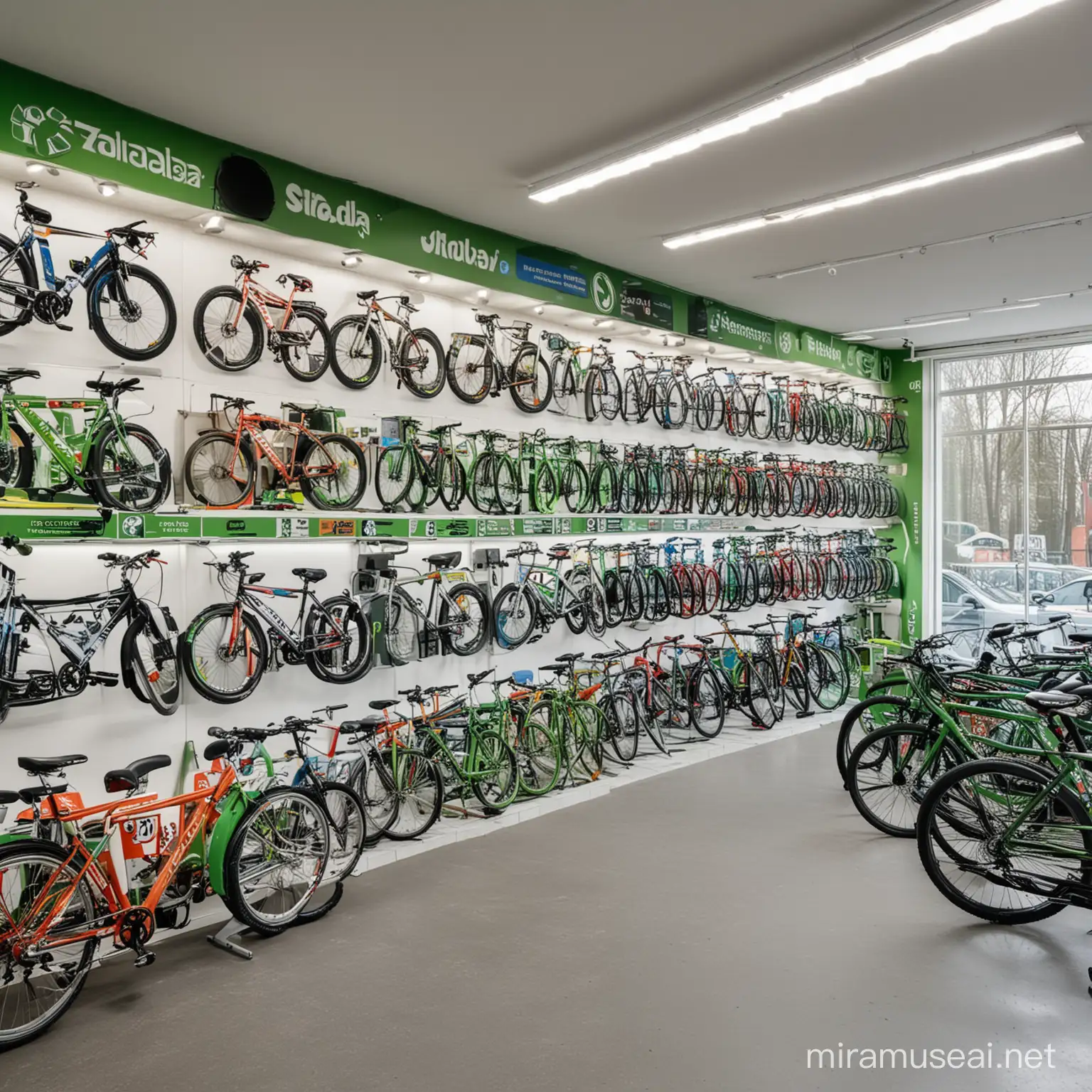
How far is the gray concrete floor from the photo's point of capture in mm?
3131

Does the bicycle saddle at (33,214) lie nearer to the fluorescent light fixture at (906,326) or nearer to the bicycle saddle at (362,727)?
the bicycle saddle at (362,727)

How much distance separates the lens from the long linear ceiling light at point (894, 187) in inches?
199

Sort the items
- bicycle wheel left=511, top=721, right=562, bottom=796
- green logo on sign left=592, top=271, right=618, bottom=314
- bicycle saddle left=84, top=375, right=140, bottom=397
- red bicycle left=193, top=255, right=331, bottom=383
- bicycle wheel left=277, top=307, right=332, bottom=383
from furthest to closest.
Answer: green logo on sign left=592, top=271, right=618, bottom=314, bicycle wheel left=511, top=721, right=562, bottom=796, bicycle wheel left=277, top=307, right=332, bottom=383, red bicycle left=193, top=255, right=331, bottom=383, bicycle saddle left=84, top=375, right=140, bottom=397

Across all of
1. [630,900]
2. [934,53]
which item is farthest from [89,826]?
[934,53]

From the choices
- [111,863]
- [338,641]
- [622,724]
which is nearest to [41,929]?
[111,863]

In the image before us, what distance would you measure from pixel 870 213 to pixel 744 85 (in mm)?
2372

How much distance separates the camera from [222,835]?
406 cm

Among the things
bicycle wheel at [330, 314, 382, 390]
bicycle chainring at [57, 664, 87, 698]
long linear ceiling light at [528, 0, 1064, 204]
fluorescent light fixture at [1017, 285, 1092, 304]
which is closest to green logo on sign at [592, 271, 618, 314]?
long linear ceiling light at [528, 0, 1064, 204]

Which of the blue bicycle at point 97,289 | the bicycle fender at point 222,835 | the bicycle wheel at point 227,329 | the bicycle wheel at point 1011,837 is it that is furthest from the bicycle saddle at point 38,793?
the bicycle wheel at point 1011,837

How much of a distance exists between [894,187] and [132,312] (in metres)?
4.74

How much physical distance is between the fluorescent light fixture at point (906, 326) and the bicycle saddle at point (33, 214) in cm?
872

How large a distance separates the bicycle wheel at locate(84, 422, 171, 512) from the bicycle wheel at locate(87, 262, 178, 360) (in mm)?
488

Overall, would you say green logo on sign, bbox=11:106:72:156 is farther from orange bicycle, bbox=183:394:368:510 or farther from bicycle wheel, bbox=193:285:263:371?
orange bicycle, bbox=183:394:368:510

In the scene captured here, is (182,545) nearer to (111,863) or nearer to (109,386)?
(109,386)
